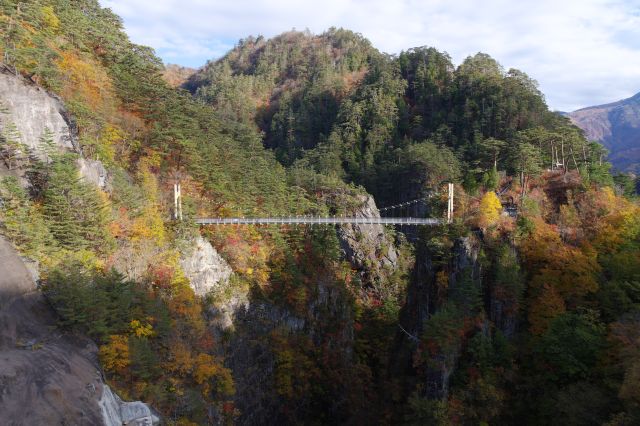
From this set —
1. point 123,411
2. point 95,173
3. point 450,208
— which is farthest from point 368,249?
point 123,411

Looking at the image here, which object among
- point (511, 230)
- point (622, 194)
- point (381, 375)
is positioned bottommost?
point (381, 375)

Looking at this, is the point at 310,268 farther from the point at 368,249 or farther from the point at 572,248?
the point at 572,248

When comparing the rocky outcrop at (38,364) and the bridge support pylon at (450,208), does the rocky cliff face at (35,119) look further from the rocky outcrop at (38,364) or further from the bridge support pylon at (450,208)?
the bridge support pylon at (450,208)

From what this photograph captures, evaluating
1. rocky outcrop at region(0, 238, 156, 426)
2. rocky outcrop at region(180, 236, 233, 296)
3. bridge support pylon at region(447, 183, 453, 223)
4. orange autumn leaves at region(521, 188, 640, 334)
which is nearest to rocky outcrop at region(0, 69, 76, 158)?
rocky outcrop at region(0, 238, 156, 426)

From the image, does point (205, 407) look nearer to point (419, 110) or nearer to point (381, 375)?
point (381, 375)

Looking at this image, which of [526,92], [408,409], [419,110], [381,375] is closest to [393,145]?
[419,110]

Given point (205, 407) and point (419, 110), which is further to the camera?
point (419, 110)

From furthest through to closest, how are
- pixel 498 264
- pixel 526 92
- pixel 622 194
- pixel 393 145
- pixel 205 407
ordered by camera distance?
pixel 393 145
pixel 526 92
pixel 622 194
pixel 498 264
pixel 205 407
